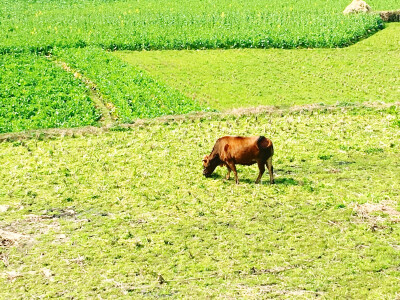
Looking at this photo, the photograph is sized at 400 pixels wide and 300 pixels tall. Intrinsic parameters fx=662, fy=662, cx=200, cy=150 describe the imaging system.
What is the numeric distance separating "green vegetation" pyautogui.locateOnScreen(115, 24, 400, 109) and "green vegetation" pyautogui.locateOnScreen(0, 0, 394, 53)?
4.09ft

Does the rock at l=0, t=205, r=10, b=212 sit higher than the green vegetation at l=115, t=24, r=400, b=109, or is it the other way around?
the rock at l=0, t=205, r=10, b=212

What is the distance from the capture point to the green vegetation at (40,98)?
24.6 m

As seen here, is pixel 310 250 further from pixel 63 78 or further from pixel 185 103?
pixel 63 78

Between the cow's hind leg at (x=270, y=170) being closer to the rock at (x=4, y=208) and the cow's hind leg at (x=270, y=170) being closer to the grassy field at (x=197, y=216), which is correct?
the grassy field at (x=197, y=216)

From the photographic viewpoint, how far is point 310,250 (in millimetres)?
13422

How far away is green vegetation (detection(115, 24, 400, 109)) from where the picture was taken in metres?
29.1

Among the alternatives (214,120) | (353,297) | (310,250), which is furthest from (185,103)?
(353,297)

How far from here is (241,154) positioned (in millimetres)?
16797

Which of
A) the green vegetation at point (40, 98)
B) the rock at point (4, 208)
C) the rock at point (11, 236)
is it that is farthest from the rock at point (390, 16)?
the rock at point (11, 236)

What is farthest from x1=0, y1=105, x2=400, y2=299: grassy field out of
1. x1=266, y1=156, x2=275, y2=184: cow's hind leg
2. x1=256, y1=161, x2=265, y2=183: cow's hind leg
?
x1=256, y1=161, x2=265, y2=183: cow's hind leg

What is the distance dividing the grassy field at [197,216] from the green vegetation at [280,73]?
673 cm

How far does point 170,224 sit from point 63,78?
17848 mm

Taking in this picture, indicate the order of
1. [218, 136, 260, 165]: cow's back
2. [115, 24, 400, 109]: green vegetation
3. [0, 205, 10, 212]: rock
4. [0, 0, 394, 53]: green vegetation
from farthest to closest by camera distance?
[0, 0, 394, 53]: green vegetation
[115, 24, 400, 109]: green vegetation
[218, 136, 260, 165]: cow's back
[0, 205, 10, 212]: rock

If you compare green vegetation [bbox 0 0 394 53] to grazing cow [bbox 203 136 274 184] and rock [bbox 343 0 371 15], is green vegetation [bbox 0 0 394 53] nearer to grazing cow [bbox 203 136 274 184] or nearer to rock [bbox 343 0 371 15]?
rock [bbox 343 0 371 15]
